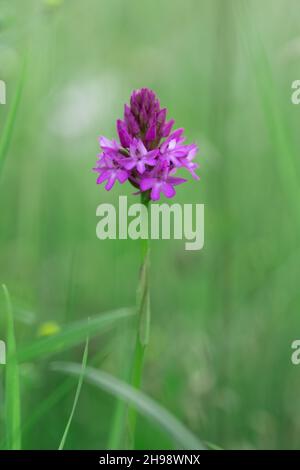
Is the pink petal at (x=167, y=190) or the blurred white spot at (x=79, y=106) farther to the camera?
the blurred white spot at (x=79, y=106)

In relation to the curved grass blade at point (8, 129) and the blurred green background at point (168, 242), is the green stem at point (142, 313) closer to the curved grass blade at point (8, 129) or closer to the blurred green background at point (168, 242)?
the blurred green background at point (168, 242)

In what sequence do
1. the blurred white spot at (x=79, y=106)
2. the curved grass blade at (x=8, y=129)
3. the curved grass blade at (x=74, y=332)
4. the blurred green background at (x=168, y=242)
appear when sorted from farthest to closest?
1. the blurred white spot at (x=79, y=106)
2. the blurred green background at (x=168, y=242)
3. the curved grass blade at (x=8, y=129)
4. the curved grass blade at (x=74, y=332)

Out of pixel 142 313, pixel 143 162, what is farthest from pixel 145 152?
pixel 142 313

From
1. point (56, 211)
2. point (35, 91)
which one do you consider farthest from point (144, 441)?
point (35, 91)

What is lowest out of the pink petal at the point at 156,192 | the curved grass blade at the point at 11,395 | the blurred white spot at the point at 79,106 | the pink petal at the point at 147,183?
the curved grass blade at the point at 11,395

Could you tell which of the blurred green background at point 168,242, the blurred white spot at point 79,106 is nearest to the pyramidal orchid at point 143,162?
the blurred green background at point 168,242

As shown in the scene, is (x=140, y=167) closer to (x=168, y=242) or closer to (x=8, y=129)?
(x=8, y=129)
